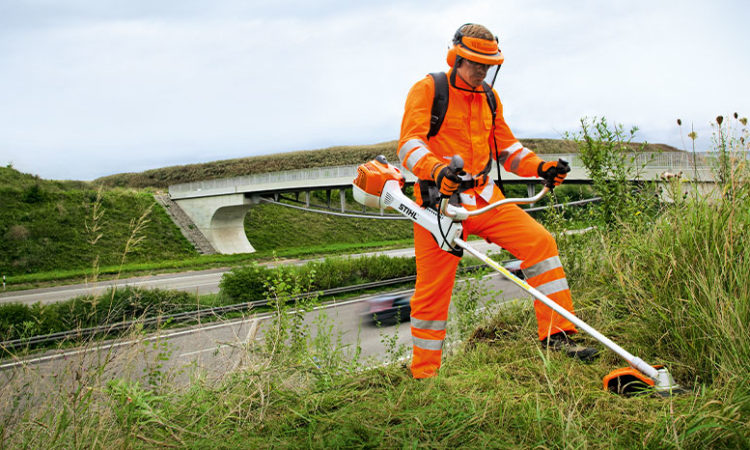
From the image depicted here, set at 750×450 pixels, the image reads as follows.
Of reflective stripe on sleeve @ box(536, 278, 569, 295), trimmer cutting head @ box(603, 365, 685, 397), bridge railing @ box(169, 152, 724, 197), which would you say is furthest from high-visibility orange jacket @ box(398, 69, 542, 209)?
bridge railing @ box(169, 152, 724, 197)

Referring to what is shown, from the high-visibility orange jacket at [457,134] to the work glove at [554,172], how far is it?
0.19m

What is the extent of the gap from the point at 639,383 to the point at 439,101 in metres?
1.92

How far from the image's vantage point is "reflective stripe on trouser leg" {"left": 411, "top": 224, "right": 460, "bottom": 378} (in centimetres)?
292

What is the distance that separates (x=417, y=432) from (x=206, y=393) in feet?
3.94

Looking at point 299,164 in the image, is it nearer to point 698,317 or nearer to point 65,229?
point 65,229

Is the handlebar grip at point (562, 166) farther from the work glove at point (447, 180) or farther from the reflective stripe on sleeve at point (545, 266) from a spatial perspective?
the work glove at point (447, 180)

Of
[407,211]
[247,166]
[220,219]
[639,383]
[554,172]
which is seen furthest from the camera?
[247,166]

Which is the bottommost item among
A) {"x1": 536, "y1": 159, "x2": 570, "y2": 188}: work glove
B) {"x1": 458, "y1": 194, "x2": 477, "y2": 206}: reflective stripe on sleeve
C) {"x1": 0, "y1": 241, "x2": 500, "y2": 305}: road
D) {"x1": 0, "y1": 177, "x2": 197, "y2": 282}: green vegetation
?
{"x1": 0, "y1": 241, "x2": 500, "y2": 305}: road

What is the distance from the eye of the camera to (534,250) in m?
2.86

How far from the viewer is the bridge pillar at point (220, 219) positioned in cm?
2480

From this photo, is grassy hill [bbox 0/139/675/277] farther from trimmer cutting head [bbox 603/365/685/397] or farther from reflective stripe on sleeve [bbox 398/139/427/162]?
trimmer cutting head [bbox 603/365/685/397]

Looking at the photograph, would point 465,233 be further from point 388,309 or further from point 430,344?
point 388,309

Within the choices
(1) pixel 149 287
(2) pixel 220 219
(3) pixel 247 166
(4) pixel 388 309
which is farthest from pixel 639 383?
(3) pixel 247 166

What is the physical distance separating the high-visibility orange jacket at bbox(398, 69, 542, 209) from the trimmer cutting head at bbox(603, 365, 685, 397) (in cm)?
126
